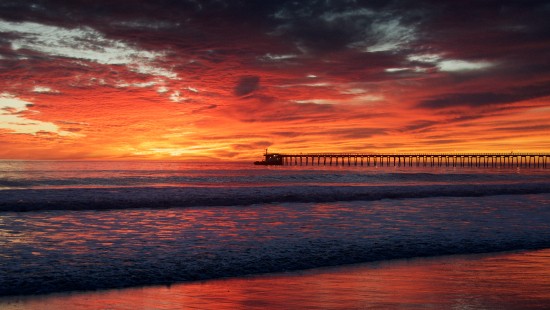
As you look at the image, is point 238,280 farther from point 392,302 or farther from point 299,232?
point 299,232

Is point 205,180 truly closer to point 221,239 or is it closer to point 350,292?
point 221,239

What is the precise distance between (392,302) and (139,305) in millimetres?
3662

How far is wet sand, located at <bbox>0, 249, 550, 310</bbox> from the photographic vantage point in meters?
6.80

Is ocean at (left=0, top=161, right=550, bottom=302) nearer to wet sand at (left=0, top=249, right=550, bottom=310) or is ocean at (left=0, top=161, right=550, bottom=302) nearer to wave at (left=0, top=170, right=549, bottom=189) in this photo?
wet sand at (left=0, top=249, right=550, bottom=310)

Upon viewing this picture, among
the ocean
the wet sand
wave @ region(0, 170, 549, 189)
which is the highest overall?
wave @ region(0, 170, 549, 189)

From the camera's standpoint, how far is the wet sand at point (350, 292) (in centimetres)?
680

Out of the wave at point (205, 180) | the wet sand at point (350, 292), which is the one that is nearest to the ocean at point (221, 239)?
the wet sand at point (350, 292)

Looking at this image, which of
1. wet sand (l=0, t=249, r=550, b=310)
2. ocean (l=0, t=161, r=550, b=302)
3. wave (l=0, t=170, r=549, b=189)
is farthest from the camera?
wave (l=0, t=170, r=549, b=189)

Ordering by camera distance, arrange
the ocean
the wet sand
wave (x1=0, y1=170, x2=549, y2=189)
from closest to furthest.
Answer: the wet sand, the ocean, wave (x1=0, y1=170, x2=549, y2=189)

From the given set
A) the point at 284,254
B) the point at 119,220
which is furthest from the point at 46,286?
the point at 119,220

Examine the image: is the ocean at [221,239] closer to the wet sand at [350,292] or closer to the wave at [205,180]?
the wet sand at [350,292]

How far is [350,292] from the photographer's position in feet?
24.6

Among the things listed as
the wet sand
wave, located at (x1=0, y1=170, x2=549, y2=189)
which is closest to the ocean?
the wet sand

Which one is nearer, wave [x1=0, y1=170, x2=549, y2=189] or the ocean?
the ocean
